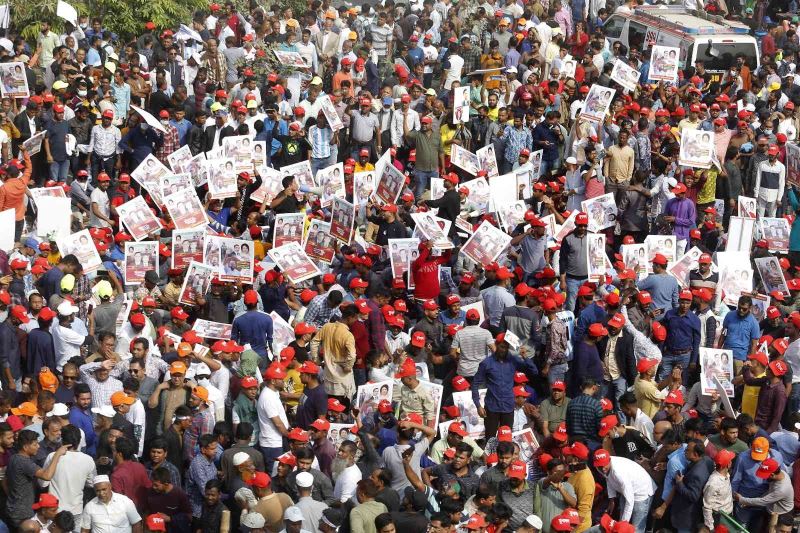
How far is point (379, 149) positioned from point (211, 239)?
553cm

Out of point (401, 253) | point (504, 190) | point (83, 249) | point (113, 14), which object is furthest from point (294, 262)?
point (113, 14)

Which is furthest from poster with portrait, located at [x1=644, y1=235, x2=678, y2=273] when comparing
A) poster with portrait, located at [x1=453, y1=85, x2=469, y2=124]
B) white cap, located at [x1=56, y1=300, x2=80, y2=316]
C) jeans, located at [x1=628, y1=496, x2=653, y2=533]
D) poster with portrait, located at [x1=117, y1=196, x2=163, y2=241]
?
white cap, located at [x1=56, y1=300, x2=80, y2=316]

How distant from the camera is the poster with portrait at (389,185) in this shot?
22328 mm

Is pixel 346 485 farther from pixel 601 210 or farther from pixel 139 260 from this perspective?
pixel 601 210

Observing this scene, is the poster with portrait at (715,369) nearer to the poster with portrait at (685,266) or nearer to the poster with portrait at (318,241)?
the poster with portrait at (685,266)

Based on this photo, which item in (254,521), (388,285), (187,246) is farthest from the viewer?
(187,246)

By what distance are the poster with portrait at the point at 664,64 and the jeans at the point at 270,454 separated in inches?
508

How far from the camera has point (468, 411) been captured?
1730cm

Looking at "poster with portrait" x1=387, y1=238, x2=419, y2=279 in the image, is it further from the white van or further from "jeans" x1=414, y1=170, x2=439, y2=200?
the white van

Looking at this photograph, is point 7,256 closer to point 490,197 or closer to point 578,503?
point 490,197

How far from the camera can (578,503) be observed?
1513cm

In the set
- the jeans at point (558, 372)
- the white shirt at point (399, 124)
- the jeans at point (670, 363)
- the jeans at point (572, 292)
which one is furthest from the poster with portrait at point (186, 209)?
the jeans at point (670, 363)

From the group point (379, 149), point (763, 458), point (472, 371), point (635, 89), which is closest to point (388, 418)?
point (472, 371)

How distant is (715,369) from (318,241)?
18.6 feet
